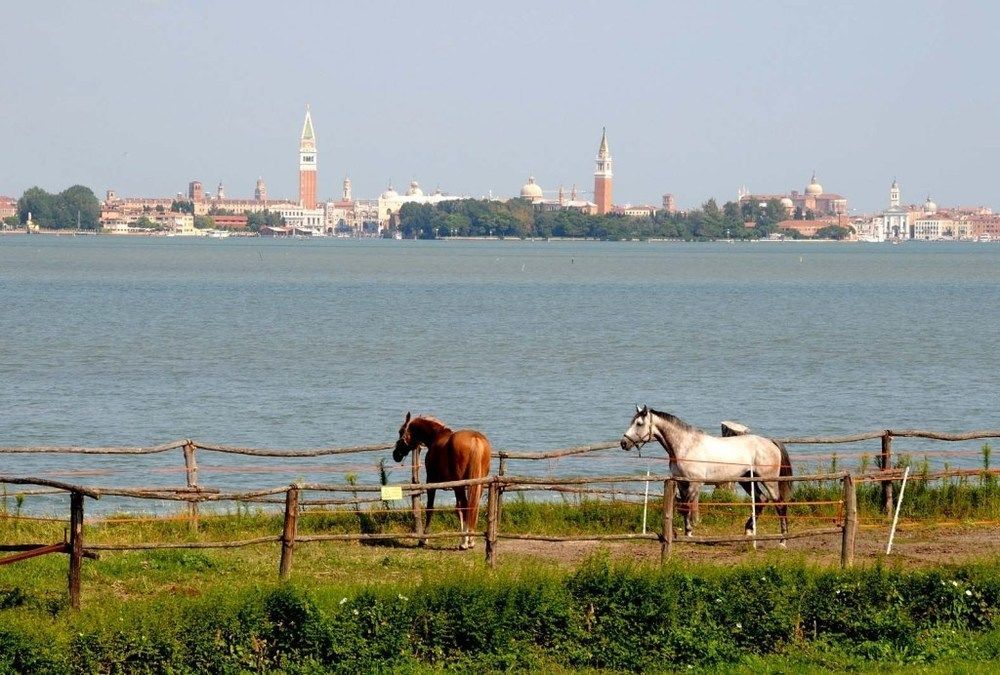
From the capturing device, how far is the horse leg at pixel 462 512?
47.9 feet

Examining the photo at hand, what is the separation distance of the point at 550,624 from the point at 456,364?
34849mm

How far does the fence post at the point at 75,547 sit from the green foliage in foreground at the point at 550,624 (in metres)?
0.28

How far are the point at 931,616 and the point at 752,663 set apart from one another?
5.30 ft

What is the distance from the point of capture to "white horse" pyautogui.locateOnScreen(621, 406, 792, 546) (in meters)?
15.2

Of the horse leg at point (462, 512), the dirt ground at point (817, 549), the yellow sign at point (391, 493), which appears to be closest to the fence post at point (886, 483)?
the dirt ground at point (817, 549)

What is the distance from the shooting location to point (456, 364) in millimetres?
46281

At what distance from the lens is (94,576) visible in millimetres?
12781

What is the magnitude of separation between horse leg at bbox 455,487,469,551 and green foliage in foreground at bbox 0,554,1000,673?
251 centimetres

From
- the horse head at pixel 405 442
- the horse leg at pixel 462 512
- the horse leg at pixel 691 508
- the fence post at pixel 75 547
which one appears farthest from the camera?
the horse head at pixel 405 442

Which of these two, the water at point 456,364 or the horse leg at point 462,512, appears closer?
the horse leg at point 462,512

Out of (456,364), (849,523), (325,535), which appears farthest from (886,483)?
(456,364)

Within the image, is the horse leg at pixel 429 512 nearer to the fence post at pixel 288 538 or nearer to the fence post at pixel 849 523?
the fence post at pixel 288 538

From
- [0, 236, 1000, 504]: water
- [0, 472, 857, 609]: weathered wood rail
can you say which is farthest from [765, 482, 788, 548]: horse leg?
[0, 236, 1000, 504]: water

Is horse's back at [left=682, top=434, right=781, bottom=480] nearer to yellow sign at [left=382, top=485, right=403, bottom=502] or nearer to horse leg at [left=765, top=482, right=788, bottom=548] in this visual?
horse leg at [left=765, top=482, right=788, bottom=548]
